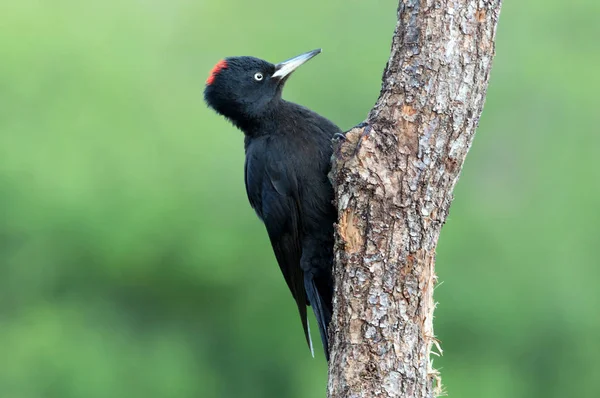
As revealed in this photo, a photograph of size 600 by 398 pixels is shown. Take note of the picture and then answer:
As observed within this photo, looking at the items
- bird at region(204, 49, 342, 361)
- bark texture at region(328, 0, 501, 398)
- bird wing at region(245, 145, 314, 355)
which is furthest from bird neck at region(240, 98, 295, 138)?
bark texture at region(328, 0, 501, 398)

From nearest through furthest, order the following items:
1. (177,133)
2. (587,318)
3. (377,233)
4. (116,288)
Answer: (377,233), (587,318), (177,133), (116,288)

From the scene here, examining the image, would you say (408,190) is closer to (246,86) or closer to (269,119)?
(269,119)

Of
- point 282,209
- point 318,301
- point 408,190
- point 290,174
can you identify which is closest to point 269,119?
point 290,174

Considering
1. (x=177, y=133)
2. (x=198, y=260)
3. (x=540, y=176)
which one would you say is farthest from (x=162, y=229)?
(x=540, y=176)

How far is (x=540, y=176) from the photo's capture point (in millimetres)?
Result: 9016

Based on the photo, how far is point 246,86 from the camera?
4738mm

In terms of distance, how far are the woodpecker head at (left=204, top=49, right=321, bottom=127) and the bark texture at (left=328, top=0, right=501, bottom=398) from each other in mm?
1278

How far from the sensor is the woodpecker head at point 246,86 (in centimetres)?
467

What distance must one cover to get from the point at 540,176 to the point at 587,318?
156cm

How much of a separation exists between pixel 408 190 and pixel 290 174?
1.06 metres

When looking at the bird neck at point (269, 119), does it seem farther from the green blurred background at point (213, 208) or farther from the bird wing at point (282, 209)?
the green blurred background at point (213, 208)

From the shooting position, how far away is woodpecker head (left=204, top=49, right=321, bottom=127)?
467 centimetres

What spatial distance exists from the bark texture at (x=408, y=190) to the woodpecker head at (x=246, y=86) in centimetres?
128

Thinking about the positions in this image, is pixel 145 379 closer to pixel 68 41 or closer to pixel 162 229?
pixel 162 229
